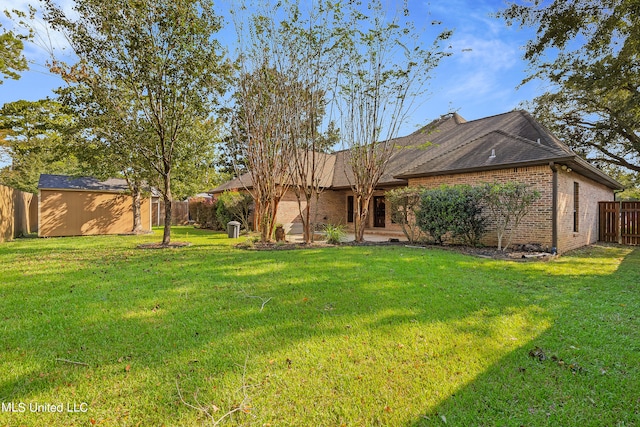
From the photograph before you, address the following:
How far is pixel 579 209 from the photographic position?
1180 cm

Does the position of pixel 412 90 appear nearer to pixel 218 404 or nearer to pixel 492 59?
pixel 492 59

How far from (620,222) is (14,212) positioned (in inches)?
1040

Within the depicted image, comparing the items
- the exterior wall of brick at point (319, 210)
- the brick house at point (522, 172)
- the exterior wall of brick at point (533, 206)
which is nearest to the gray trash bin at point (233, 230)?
the brick house at point (522, 172)

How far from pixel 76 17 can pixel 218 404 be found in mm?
11834

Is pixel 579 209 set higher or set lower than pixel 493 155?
lower

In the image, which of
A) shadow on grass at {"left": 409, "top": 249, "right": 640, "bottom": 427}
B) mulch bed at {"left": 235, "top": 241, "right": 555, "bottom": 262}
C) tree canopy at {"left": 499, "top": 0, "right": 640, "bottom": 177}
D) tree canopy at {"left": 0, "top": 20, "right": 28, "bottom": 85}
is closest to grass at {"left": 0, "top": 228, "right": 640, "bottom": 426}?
shadow on grass at {"left": 409, "top": 249, "right": 640, "bottom": 427}

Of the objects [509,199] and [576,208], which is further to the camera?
[576,208]

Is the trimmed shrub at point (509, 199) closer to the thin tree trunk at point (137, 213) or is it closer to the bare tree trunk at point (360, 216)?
the bare tree trunk at point (360, 216)

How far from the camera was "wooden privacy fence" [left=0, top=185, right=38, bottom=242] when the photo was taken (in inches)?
477

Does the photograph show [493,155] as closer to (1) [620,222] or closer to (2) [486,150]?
(2) [486,150]

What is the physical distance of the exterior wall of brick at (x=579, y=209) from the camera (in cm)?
1000

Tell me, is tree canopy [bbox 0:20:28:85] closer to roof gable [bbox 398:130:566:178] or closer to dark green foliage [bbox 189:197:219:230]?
dark green foliage [bbox 189:197:219:230]

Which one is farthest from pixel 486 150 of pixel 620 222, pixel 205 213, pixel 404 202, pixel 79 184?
pixel 79 184

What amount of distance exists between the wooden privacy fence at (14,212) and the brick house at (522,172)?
9.12m
